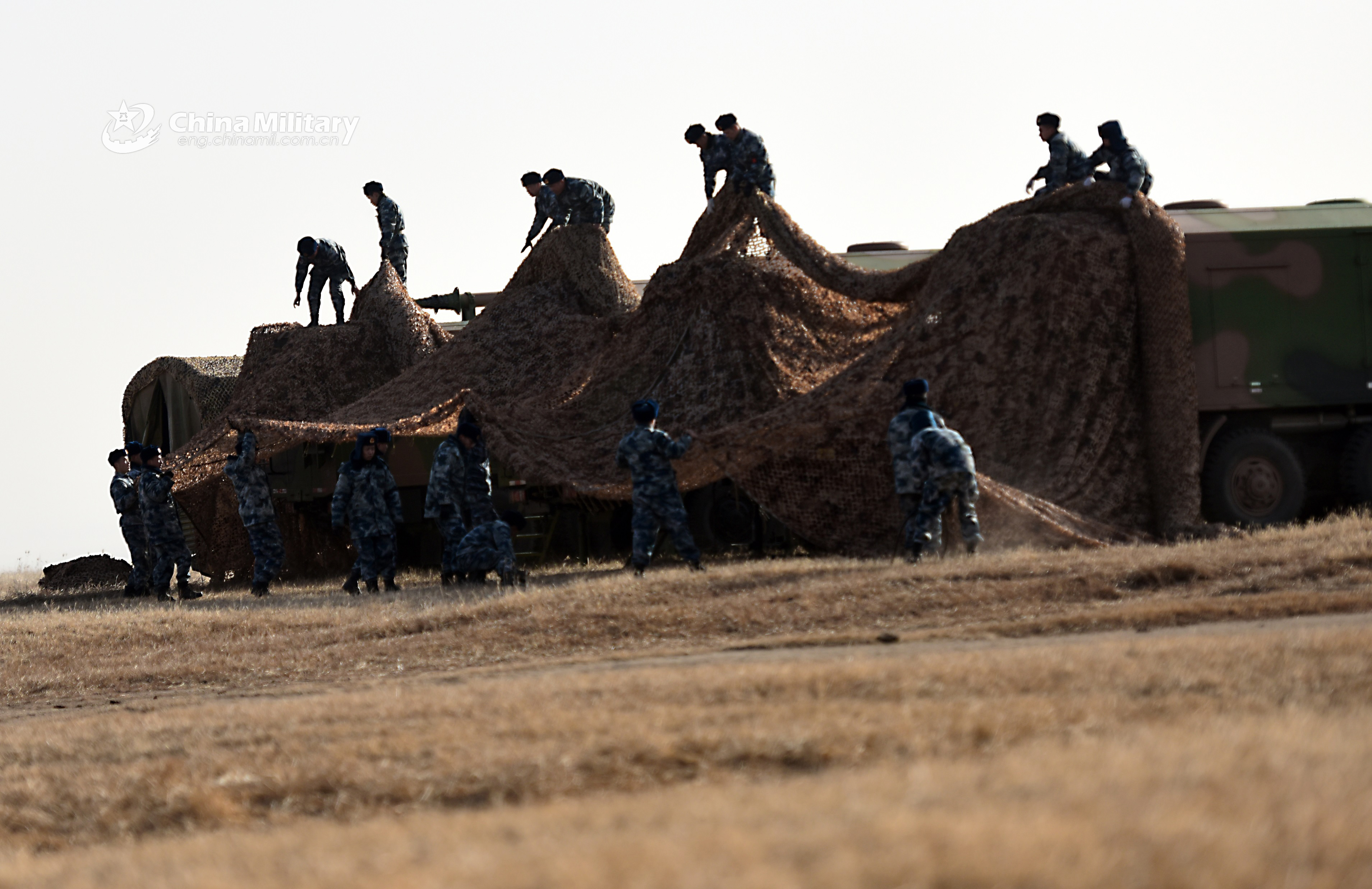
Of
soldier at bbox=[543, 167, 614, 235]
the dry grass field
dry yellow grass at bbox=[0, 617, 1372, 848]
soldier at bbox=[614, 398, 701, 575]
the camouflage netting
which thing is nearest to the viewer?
the dry grass field

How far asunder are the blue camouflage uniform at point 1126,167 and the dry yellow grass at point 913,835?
12632mm

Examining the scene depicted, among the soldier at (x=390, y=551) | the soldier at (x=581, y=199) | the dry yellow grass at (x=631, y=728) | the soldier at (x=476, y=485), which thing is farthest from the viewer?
the soldier at (x=581, y=199)

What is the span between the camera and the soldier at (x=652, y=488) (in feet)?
50.3

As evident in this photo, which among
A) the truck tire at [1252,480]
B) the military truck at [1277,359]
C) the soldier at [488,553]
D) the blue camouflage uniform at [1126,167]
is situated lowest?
the soldier at [488,553]

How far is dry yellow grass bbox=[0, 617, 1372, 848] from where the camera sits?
22.1 ft

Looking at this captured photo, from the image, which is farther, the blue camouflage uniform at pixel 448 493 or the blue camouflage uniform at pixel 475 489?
the blue camouflage uniform at pixel 475 489

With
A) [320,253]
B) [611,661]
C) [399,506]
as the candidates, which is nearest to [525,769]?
[611,661]

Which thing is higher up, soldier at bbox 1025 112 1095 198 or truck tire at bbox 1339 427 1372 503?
soldier at bbox 1025 112 1095 198

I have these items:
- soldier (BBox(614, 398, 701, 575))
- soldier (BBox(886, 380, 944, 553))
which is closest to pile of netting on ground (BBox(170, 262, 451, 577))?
soldier (BBox(614, 398, 701, 575))

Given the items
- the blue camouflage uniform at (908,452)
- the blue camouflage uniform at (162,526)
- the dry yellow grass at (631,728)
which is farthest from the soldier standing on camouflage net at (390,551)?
the dry yellow grass at (631,728)

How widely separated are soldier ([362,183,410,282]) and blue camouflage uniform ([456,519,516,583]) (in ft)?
32.0

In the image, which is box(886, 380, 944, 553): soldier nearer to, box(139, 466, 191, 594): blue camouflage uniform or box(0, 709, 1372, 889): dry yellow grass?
box(0, 709, 1372, 889): dry yellow grass

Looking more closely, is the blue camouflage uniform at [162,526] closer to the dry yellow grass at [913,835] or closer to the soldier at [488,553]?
the soldier at [488,553]

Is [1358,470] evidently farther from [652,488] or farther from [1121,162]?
[652,488]
